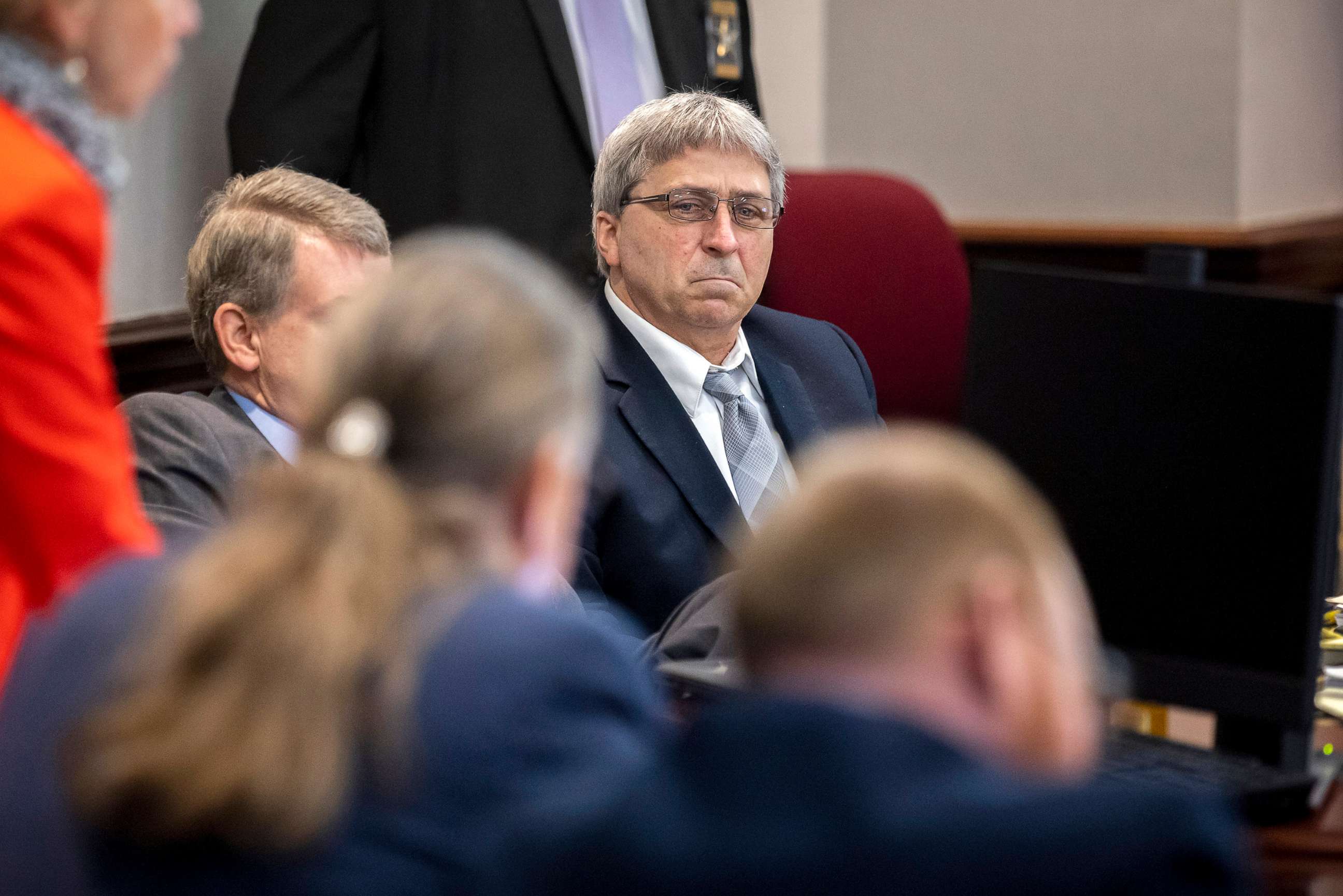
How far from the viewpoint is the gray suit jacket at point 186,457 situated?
176cm

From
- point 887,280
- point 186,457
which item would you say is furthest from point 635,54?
point 186,457

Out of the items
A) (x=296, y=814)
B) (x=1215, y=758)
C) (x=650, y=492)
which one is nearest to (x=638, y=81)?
(x=650, y=492)

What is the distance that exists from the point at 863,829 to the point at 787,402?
1.57m

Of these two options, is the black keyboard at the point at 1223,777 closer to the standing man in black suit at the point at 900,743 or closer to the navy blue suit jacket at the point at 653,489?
the standing man in black suit at the point at 900,743

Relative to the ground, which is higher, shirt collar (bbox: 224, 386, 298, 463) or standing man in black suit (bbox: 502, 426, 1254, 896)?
standing man in black suit (bbox: 502, 426, 1254, 896)

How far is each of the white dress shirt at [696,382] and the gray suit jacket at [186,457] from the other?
22.6 inches

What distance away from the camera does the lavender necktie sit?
3.16 metres

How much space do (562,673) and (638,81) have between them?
2.48 m

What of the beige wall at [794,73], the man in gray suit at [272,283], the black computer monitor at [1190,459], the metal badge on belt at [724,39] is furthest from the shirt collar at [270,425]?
the beige wall at [794,73]

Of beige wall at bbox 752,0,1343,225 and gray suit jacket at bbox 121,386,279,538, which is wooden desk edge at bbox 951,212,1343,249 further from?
gray suit jacket at bbox 121,386,279,538

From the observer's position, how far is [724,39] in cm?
340

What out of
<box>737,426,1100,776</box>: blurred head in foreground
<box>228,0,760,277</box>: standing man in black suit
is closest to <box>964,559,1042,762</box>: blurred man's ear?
<box>737,426,1100,776</box>: blurred head in foreground

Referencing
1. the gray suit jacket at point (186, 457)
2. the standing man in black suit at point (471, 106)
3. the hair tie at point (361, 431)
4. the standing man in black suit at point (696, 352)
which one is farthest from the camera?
the standing man in black suit at point (471, 106)

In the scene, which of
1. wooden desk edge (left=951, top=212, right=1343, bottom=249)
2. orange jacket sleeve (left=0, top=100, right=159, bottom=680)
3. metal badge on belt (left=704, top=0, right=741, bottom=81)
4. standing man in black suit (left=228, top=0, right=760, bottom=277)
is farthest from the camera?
wooden desk edge (left=951, top=212, right=1343, bottom=249)
